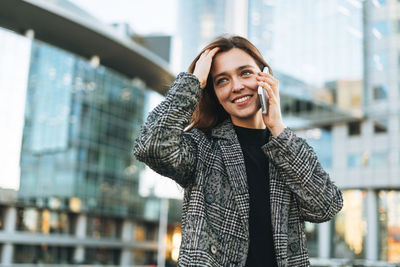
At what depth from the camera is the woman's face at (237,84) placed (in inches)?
71.8

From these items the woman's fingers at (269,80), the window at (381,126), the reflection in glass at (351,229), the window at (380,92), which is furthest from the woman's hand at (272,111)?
the reflection in glass at (351,229)

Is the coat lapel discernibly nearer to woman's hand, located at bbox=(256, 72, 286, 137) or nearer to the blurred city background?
woman's hand, located at bbox=(256, 72, 286, 137)

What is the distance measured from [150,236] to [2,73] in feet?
75.2

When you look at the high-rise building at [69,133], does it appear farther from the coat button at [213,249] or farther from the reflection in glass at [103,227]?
the coat button at [213,249]

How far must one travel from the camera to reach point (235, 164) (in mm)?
1722

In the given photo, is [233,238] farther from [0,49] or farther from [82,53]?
[82,53]

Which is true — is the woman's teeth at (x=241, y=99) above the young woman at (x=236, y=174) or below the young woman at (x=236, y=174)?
above

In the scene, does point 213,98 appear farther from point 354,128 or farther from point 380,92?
point 354,128

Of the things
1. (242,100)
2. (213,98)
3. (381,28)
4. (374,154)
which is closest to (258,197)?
(242,100)

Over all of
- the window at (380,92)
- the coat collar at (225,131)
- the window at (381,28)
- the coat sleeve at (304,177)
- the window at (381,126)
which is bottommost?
the coat sleeve at (304,177)

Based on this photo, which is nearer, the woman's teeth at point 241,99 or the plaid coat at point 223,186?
the plaid coat at point 223,186

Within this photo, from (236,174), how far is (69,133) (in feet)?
111

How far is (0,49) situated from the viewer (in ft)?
96.2

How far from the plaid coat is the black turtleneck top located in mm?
42
